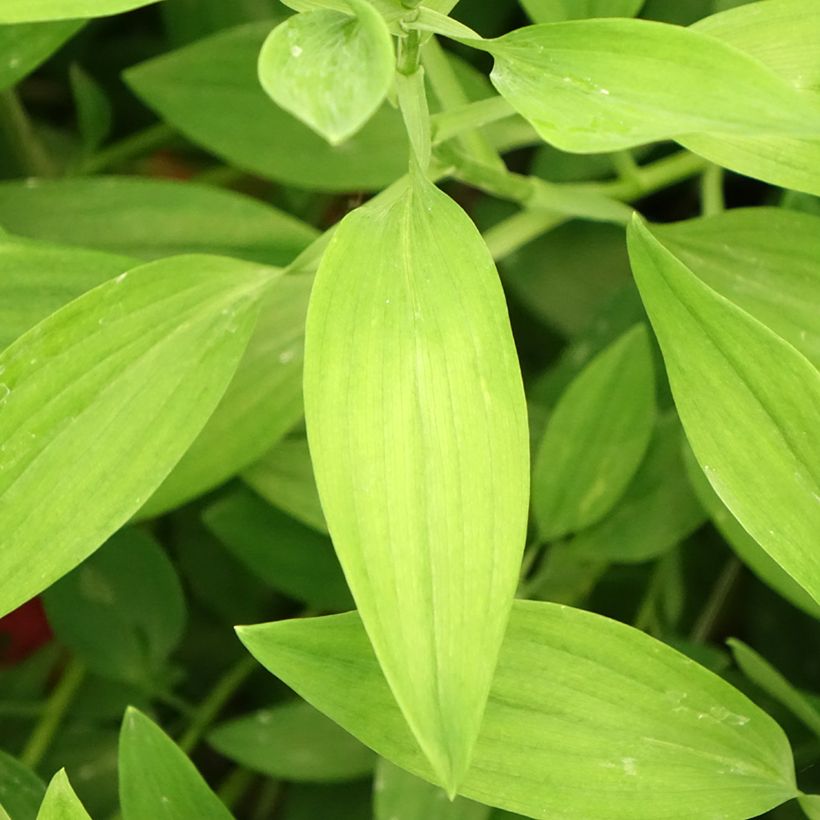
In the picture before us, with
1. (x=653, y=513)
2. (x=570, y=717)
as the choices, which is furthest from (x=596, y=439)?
(x=570, y=717)

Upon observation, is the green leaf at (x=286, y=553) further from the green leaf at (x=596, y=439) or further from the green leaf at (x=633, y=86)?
the green leaf at (x=633, y=86)

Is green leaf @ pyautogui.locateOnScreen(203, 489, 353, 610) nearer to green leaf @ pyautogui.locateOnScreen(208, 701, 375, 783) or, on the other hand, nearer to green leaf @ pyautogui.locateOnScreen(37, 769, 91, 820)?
green leaf @ pyautogui.locateOnScreen(208, 701, 375, 783)

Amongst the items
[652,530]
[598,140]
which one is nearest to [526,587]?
[652,530]

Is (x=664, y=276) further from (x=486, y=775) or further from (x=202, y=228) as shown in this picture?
(x=202, y=228)

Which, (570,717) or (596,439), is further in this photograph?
(596,439)

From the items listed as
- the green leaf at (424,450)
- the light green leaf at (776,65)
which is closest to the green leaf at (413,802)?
the green leaf at (424,450)

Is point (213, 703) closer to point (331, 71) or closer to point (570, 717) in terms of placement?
point (570, 717)
